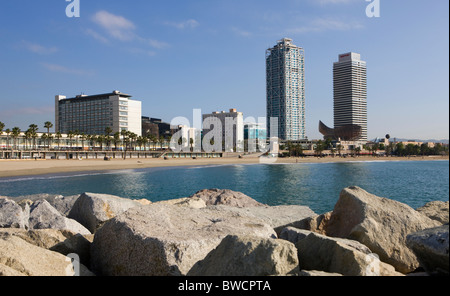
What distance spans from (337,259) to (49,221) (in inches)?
305

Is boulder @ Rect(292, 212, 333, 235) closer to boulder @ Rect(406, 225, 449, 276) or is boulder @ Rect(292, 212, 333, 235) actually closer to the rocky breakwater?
the rocky breakwater

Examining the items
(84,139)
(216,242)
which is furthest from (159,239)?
(84,139)

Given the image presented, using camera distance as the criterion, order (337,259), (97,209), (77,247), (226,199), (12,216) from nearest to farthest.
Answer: (337,259) → (77,247) → (12,216) → (97,209) → (226,199)

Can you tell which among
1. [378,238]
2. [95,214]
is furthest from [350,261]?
[95,214]

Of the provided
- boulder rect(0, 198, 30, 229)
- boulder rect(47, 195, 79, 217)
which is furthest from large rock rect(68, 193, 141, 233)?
boulder rect(47, 195, 79, 217)

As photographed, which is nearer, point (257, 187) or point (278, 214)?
point (278, 214)

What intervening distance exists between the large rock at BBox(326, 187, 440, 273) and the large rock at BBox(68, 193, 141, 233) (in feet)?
19.1

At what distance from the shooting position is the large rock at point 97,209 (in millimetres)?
9680

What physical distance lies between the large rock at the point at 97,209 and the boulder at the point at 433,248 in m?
7.64

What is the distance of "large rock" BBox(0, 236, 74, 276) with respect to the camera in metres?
5.62

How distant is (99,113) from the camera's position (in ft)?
603

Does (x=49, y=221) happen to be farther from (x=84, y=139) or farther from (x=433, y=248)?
(x=84, y=139)
